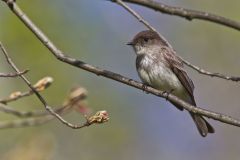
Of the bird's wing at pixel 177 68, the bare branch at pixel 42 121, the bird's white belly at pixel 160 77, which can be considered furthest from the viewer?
the bird's wing at pixel 177 68

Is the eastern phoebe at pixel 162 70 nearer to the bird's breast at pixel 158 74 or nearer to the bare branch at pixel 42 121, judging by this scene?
the bird's breast at pixel 158 74

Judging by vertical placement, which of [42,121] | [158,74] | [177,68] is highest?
→ [42,121]

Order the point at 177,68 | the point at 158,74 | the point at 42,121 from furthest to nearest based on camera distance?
the point at 177,68
the point at 158,74
the point at 42,121

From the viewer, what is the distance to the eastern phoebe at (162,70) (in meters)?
5.04

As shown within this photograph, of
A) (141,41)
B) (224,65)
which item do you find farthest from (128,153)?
(141,41)

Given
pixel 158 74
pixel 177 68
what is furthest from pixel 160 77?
pixel 177 68

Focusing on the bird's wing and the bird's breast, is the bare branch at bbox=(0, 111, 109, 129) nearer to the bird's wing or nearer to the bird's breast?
the bird's breast

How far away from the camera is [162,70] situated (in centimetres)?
515

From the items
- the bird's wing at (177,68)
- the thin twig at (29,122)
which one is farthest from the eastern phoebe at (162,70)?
the thin twig at (29,122)

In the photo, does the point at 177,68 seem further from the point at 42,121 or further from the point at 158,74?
the point at 42,121

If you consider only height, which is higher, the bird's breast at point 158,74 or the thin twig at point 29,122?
the thin twig at point 29,122

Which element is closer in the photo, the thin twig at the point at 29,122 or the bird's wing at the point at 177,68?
the thin twig at the point at 29,122

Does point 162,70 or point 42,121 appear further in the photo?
point 162,70

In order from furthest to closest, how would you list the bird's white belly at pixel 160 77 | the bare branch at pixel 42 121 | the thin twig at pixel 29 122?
the bird's white belly at pixel 160 77, the thin twig at pixel 29 122, the bare branch at pixel 42 121
